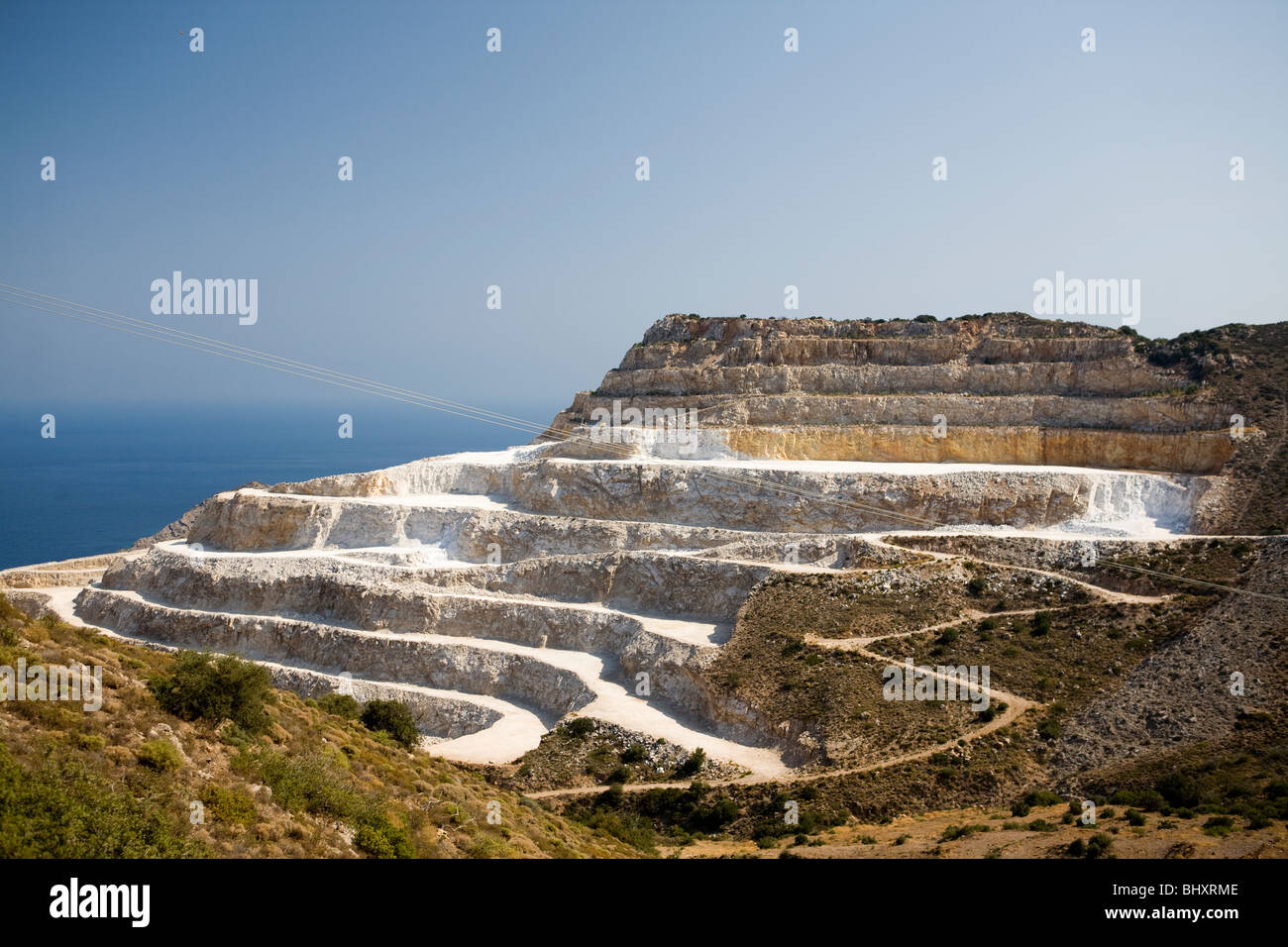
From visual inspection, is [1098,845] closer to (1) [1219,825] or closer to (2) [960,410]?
(1) [1219,825]

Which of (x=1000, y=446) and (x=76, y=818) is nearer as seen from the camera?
(x=76, y=818)

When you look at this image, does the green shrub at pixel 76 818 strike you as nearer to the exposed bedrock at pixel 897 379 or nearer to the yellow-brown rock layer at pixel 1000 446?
the yellow-brown rock layer at pixel 1000 446

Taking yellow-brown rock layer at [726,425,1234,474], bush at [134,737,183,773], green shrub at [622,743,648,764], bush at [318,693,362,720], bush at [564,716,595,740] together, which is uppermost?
yellow-brown rock layer at [726,425,1234,474]

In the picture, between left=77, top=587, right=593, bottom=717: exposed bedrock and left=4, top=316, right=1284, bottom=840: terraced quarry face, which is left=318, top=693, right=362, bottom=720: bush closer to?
left=4, top=316, right=1284, bottom=840: terraced quarry face

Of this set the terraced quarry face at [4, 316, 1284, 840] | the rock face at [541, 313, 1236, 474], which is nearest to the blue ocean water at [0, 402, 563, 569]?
the terraced quarry face at [4, 316, 1284, 840]

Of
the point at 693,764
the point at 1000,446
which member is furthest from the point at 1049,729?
the point at 1000,446

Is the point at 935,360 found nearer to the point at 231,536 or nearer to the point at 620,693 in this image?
the point at 620,693
